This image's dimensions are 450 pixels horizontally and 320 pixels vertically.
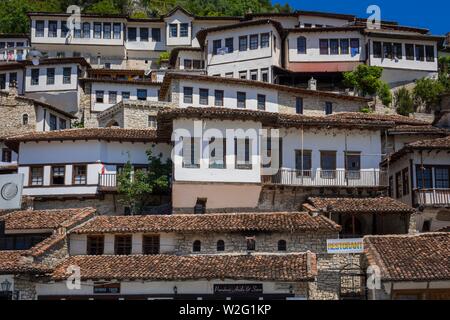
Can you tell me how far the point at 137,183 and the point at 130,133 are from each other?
4.54 meters

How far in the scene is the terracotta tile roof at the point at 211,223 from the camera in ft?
91.5

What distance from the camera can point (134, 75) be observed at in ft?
199

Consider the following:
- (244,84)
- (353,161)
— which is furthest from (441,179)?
(244,84)

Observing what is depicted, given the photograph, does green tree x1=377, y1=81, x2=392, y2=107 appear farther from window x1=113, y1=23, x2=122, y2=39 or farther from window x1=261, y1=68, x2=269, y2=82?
window x1=113, y1=23, x2=122, y2=39

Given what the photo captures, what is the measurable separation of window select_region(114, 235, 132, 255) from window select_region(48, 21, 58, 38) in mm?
41350

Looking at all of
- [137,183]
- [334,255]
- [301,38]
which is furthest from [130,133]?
[301,38]

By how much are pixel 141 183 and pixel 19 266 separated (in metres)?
8.49

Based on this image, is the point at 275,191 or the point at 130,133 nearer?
the point at 275,191

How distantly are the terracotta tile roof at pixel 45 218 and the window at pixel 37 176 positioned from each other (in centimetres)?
289

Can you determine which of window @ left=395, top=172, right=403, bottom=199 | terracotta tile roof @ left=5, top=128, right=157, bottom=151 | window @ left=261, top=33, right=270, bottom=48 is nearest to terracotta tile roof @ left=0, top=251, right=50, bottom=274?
terracotta tile roof @ left=5, top=128, right=157, bottom=151

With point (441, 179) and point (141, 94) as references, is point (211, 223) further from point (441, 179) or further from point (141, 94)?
point (141, 94)

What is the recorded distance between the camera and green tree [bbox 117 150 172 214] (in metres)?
32.7

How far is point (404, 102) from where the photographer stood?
5228 cm

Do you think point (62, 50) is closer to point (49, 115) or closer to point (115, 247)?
point (49, 115)
